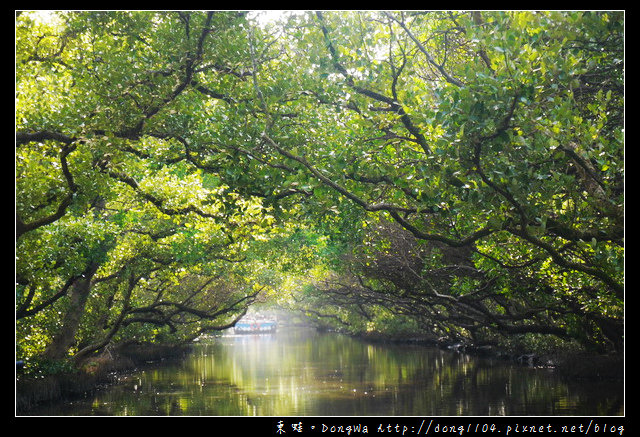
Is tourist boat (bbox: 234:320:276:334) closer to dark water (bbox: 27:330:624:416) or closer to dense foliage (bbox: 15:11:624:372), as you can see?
dark water (bbox: 27:330:624:416)

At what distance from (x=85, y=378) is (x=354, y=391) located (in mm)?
10904

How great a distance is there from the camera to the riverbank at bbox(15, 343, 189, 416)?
749 inches

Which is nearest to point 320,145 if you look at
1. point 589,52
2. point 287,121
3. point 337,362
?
point 287,121

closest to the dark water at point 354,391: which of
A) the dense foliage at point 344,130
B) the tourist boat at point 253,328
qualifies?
the dense foliage at point 344,130

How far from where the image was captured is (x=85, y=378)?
2356 centimetres

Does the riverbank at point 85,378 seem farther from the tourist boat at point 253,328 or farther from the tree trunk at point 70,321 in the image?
the tourist boat at point 253,328

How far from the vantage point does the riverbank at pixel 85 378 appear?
19.0m

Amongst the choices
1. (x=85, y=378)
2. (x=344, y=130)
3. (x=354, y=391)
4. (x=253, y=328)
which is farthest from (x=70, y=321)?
(x=253, y=328)

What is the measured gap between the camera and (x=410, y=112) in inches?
425

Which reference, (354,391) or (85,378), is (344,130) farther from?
(85,378)

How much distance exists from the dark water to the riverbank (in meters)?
0.70

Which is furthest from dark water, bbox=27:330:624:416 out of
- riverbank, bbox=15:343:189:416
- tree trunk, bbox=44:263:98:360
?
tree trunk, bbox=44:263:98:360

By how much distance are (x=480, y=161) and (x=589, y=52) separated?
3572mm
